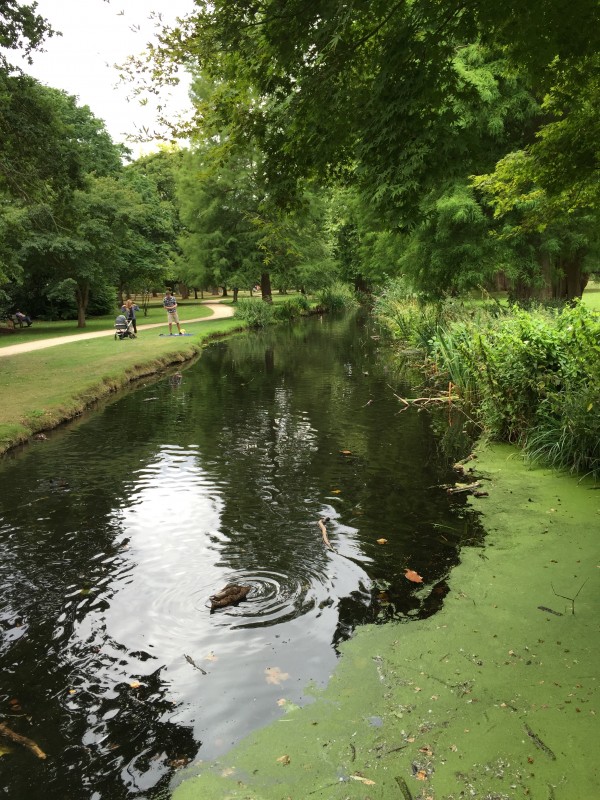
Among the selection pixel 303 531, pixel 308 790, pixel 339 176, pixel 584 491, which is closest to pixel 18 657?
pixel 308 790

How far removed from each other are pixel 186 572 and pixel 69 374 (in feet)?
36.1

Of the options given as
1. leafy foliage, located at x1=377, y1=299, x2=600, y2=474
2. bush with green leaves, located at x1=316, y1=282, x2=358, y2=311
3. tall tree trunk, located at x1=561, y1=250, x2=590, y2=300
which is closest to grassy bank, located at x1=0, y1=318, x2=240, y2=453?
leafy foliage, located at x1=377, y1=299, x2=600, y2=474

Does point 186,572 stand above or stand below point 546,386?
below

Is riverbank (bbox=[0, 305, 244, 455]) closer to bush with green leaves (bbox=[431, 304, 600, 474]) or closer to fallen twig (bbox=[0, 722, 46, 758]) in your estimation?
fallen twig (bbox=[0, 722, 46, 758])

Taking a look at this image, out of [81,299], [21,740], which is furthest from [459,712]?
[81,299]

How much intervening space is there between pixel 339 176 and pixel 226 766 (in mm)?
4963

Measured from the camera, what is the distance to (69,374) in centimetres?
1535

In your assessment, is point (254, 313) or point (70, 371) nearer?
point (70, 371)

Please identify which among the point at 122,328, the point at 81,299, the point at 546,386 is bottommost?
the point at 546,386

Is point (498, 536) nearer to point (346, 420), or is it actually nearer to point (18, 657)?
point (18, 657)

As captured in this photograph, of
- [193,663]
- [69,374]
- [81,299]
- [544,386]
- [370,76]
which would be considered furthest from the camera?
[81,299]

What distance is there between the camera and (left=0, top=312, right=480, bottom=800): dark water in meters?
3.74

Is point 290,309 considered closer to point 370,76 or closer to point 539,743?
point 370,76

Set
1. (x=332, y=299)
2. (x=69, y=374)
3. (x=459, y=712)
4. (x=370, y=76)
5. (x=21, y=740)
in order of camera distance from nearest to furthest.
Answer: (x=459, y=712)
(x=21, y=740)
(x=370, y=76)
(x=69, y=374)
(x=332, y=299)
